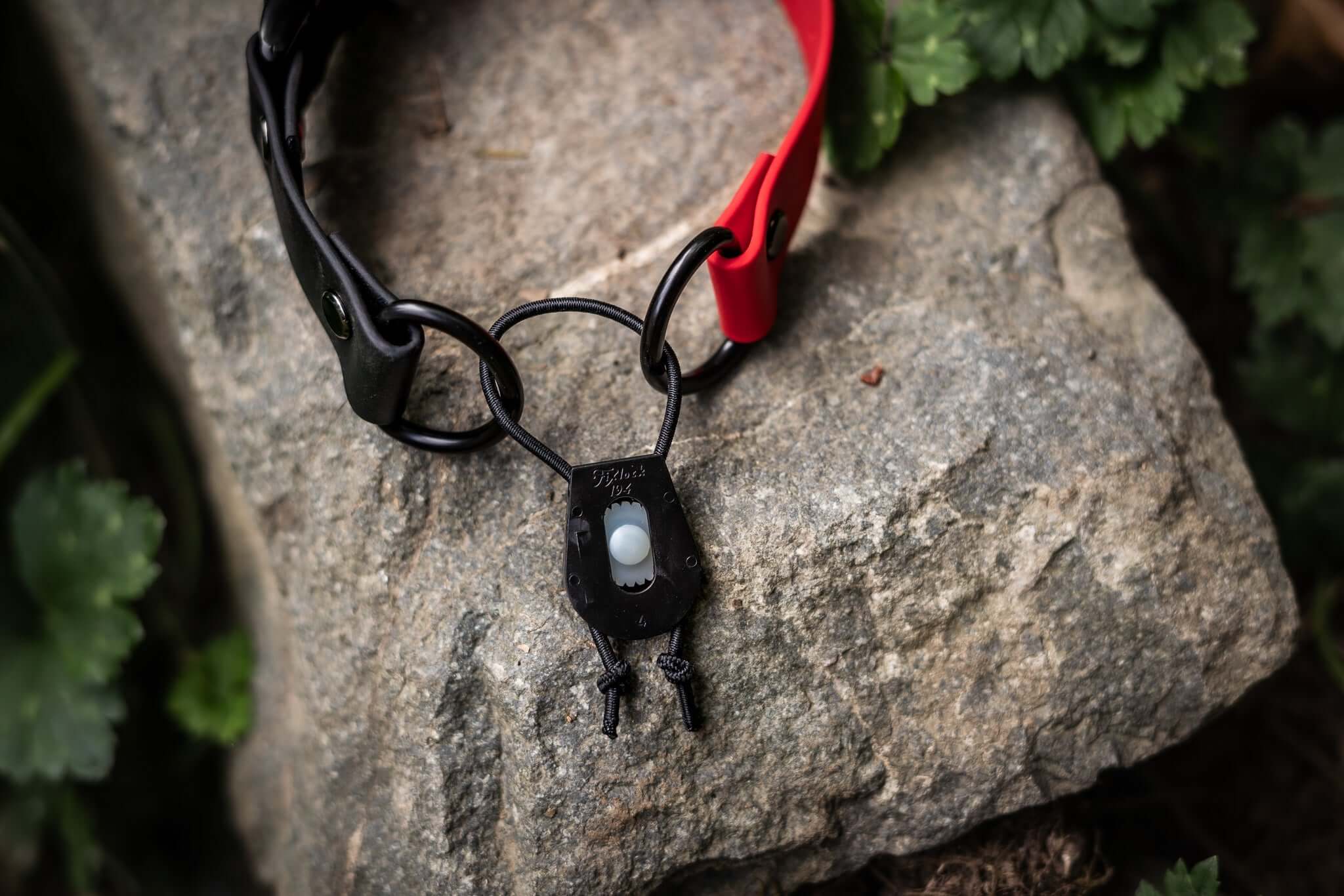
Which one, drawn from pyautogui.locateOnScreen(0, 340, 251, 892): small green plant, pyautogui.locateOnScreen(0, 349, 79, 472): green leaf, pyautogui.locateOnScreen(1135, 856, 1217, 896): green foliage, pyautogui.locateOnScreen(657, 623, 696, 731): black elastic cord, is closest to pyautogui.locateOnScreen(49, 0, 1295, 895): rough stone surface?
pyautogui.locateOnScreen(657, 623, 696, 731): black elastic cord

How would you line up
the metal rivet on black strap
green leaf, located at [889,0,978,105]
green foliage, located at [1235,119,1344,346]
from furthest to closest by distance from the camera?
green foliage, located at [1235,119,1344,346]
green leaf, located at [889,0,978,105]
the metal rivet on black strap

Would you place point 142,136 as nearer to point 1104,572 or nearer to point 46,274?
point 46,274

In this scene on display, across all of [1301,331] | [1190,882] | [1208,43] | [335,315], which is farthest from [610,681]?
[1301,331]

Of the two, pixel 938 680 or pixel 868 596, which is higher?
pixel 868 596

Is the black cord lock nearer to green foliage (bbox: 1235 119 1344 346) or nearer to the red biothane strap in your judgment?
the red biothane strap

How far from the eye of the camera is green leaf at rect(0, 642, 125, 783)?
1.76 m

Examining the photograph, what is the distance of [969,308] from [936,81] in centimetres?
38

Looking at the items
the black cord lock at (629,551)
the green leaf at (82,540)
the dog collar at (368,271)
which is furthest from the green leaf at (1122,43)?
the green leaf at (82,540)

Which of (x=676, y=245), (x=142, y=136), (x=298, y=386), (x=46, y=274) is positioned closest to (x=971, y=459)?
(x=676, y=245)

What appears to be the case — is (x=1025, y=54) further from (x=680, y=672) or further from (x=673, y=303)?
(x=680, y=672)

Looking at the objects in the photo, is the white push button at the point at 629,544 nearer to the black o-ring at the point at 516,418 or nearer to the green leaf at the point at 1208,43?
the black o-ring at the point at 516,418

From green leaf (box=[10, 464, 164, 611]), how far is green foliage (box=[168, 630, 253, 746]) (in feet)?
0.70

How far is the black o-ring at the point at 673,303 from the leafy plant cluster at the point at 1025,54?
0.46 metres

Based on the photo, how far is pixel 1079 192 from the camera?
162 cm
